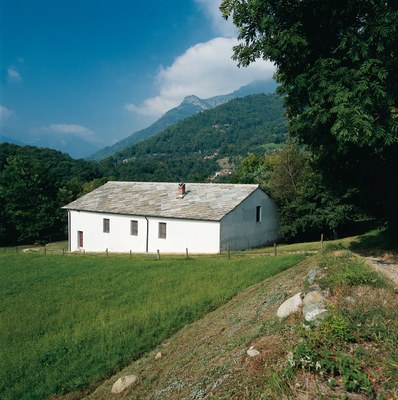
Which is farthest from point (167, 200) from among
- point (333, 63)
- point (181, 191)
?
point (333, 63)

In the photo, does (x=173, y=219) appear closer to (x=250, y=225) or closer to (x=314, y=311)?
(x=250, y=225)

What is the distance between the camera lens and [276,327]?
259 inches

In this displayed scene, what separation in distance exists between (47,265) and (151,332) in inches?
650

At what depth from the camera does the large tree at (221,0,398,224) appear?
10797 mm

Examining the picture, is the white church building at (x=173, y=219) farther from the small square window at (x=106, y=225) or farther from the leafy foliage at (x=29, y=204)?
the leafy foliage at (x=29, y=204)

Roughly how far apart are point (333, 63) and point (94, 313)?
11784 millimetres

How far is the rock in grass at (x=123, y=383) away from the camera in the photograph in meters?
7.34

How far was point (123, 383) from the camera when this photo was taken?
24.4 ft

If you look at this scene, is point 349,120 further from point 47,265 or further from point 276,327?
point 47,265

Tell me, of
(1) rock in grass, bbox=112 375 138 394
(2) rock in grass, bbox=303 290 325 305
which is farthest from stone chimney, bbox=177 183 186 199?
(2) rock in grass, bbox=303 290 325 305

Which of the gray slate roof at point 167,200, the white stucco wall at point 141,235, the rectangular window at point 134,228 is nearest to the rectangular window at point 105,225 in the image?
the white stucco wall at point 141,235

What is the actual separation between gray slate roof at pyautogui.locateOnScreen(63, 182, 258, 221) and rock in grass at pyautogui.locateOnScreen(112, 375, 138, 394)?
21368mm

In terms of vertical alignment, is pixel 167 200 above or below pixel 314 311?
above

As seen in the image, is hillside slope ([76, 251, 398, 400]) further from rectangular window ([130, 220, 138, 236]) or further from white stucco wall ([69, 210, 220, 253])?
rectangular window ([130, 220, 138, 236])
